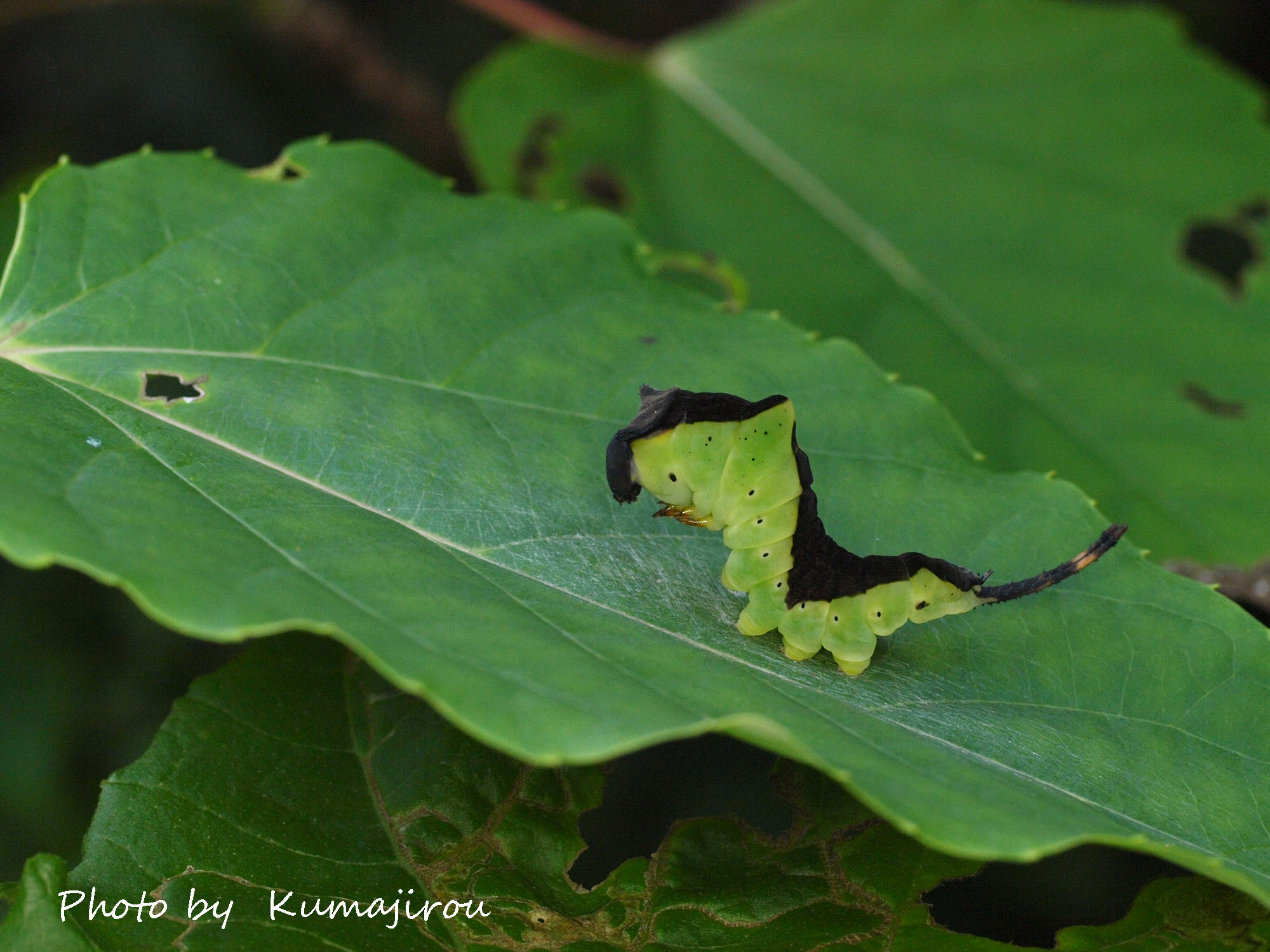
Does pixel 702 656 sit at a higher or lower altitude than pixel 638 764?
higher

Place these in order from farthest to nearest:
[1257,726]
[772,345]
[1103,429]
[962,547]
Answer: [1103,429] < [772,345] < [962,547] < [1257,726]

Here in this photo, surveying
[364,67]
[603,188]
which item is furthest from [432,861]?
[364,67]

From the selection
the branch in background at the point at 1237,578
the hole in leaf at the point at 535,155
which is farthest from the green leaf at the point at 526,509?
the hole in leaf at the point at 535,155

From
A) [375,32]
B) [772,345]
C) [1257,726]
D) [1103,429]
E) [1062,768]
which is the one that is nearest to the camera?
[1062,768]

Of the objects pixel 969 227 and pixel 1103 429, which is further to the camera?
pixel 969 227

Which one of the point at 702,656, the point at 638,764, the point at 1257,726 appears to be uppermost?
the point at 702,656

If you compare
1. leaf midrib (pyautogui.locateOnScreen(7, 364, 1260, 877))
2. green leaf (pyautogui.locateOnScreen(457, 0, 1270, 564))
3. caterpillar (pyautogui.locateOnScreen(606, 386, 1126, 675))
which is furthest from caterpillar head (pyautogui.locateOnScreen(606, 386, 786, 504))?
green leaf (pyautogui.locateOnScreen(457, 0, 1270, 564))

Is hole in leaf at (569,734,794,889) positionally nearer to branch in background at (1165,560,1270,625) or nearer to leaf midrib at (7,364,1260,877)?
leaf midrib at (7,364,1260,877)

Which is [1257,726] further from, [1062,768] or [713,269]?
[713,269]

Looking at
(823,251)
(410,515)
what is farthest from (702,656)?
(823,251)
